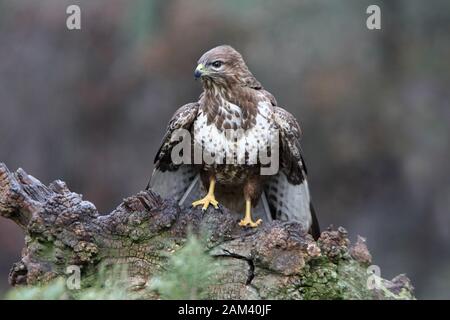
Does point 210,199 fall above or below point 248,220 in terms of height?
above

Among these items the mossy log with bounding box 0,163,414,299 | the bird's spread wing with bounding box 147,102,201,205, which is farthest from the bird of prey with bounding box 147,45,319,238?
the mossy log with bounding box 0,163,414,299

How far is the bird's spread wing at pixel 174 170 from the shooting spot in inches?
239

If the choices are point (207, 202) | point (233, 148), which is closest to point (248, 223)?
point (207, 202)

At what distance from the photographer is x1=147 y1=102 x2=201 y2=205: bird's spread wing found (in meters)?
6.07

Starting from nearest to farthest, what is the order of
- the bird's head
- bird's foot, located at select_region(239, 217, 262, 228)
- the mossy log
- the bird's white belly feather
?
the mossy log → bird's foot, located at select_region(239, 217, 262, 228) → the bird's white belly feather → the bird's head

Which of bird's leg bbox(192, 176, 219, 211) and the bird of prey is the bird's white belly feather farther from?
bird's leg bbox(192, 176, 219, 211)

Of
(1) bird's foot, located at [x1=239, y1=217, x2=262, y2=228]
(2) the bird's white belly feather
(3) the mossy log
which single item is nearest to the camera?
(3) the mossy log

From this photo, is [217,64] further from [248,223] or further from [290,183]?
[248,223]

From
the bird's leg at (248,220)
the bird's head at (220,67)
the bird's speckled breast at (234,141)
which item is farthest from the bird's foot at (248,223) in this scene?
the bird's head at (220,67)

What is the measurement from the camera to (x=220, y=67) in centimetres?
604

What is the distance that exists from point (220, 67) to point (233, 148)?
0.59 meters

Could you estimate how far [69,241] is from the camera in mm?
4887

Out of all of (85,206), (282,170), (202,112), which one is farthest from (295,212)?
(85,206)

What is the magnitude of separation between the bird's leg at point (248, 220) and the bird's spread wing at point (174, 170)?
1.47 ft
